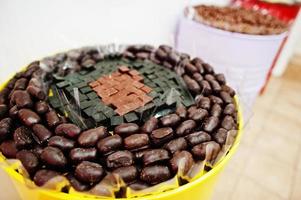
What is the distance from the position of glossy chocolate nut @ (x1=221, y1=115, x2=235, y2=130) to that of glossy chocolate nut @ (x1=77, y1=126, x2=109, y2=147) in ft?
1.02

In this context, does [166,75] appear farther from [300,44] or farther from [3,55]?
[300,44]

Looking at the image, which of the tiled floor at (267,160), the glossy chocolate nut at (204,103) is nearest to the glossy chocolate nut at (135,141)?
the glossy chocolate nut at (204,103)

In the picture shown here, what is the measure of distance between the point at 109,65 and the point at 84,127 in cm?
32

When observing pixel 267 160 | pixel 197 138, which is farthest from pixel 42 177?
pixel 267 160

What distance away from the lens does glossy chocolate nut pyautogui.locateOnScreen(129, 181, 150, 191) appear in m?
0.56

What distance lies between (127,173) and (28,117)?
275 millimetres

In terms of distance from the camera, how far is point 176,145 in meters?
0.63

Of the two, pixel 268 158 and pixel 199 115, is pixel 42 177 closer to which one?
pixel 199 115

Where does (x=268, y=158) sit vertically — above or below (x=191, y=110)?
below

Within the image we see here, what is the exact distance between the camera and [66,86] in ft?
2.60

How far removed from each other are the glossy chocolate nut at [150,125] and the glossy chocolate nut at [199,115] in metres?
0.10

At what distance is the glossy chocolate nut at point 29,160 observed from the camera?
0.55 meters

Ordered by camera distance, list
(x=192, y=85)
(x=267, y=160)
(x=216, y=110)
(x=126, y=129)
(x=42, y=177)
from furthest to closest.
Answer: (x=267, y=160), (x=192, y=85), (x=216, y=110), (x=126, y=129), (x=42, y=177)

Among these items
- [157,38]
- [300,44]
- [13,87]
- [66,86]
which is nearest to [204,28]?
[157,38]
